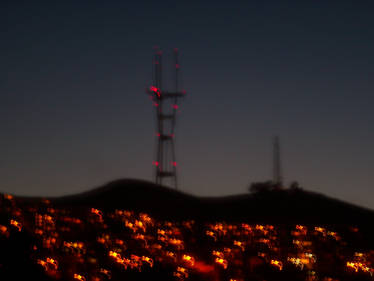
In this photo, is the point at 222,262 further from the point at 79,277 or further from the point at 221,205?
the point at 221,205

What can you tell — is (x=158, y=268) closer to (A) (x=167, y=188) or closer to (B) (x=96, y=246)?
(B) (x=96, y=246)

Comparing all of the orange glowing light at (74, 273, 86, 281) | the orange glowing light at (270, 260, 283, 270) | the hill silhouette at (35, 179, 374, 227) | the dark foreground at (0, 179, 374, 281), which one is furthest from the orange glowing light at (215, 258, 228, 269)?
the hill silhouette at (35, 179, 374, 227)

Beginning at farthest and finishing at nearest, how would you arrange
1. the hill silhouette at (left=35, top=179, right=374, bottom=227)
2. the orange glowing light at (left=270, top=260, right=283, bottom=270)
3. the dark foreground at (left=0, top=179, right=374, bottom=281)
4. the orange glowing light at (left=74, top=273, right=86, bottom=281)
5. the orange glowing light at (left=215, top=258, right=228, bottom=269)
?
the hill silhouette at (left=35, top=179, right=374, bottom=227) → the orange glowing light at (left=270, top=260, right=283, bottom=270) → the orange glowing light at (left=215, top=258, right=228, bottom=269) → the dark foreground at (left=0, top=179, right=374, bottom=281) → the orange glowing light at (left=74, top=273, right=86, bottom=281)

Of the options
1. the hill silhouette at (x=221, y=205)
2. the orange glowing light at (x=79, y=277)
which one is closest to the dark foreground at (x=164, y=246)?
the orange glowing light at (x=79, y=277)

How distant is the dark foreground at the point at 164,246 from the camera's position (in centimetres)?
2200

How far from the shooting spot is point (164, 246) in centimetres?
2850

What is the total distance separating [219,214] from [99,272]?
54.1 ft

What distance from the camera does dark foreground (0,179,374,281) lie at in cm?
2200

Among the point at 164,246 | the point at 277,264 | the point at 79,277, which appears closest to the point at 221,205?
the point at 164,246

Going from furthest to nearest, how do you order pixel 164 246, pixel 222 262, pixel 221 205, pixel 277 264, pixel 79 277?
pixel 221 205 < pixel 164 246 < pixel 277 264 < pixel 222 262 < pixel 79 277

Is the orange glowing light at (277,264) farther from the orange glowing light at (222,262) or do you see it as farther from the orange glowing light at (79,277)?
the orange glowing light at (79,277)

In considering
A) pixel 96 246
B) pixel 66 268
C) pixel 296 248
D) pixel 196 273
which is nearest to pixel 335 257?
pixel 296 248

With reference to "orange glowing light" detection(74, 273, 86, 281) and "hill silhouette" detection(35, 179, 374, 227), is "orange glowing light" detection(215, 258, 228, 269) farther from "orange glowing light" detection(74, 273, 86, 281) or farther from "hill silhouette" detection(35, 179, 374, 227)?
"hill silhouette" detection(35, 179, 374, 227)

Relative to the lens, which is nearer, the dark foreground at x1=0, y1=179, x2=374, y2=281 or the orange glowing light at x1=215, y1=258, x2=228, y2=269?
the dark foreground at x1=0, y1=179, x2=374, y2=281
